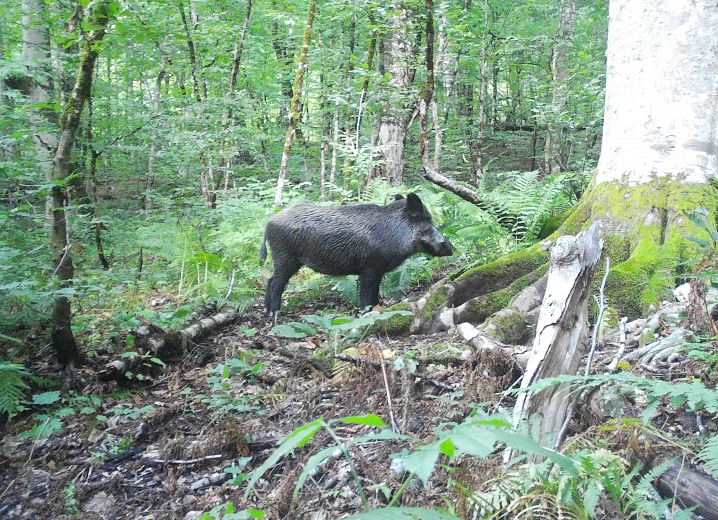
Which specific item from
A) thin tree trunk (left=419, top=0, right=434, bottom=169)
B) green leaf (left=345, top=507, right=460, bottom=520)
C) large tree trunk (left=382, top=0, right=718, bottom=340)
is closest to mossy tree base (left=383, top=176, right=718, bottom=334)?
large tree trunk (left=382, top=0, right=718, bottom=340)

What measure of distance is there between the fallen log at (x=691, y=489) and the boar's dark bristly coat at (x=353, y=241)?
477cm

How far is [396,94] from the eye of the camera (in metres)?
9.78

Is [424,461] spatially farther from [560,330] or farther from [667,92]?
[667,92]

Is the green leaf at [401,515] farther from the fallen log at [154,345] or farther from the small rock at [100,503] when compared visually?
the fallen log at [154,345]

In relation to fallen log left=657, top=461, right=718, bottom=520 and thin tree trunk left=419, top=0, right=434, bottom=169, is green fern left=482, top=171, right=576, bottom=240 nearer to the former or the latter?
thin tree trunk left=419, top=0, right=434, bottom=169

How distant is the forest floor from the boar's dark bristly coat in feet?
6.59

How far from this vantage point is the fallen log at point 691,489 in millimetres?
1963

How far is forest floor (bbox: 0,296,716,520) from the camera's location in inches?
107

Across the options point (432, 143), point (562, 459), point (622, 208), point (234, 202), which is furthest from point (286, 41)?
point (562, 459)

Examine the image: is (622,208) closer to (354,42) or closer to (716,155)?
(716,155)

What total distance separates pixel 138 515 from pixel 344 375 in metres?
1.77

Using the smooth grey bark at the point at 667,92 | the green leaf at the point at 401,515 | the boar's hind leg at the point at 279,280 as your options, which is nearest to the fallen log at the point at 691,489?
the green leaf at the point at 401,515

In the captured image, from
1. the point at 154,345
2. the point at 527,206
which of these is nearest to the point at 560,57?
the point at 527,206

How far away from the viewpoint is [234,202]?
885 centimetres
